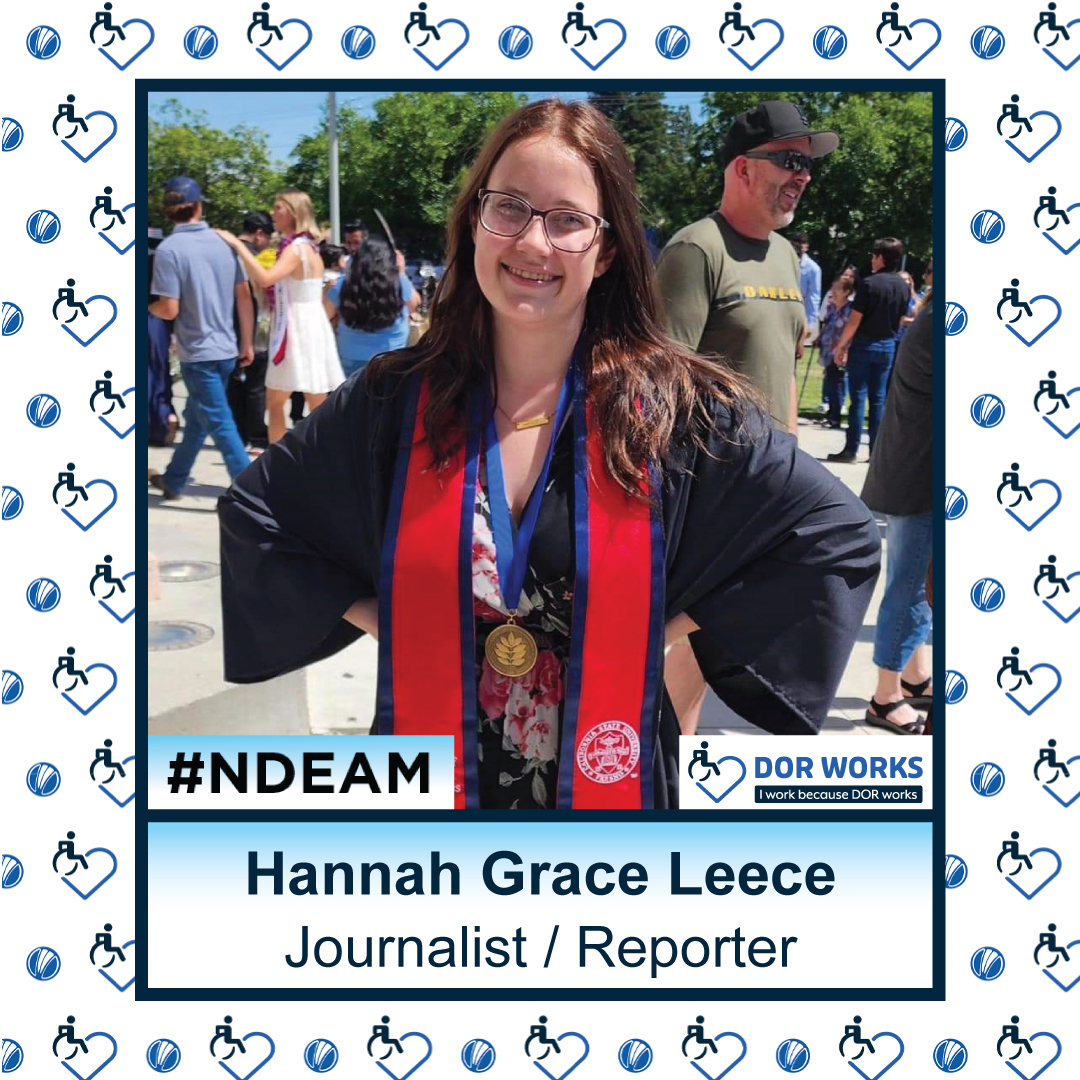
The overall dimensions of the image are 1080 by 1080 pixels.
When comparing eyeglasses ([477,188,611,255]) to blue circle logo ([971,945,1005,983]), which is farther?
blue circle logo ([971,945,1005,983])

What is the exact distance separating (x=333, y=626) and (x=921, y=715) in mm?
2956

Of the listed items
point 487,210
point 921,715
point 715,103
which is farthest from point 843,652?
point 921,715

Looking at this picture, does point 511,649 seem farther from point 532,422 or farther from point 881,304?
point 881,304

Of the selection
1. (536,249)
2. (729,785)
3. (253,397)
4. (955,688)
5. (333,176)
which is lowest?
(729,785)

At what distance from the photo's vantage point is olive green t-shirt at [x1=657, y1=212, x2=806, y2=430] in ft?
13.1

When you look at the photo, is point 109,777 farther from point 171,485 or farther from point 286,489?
point 171,485

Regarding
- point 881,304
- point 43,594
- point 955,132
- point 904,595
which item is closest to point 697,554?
point 955,132

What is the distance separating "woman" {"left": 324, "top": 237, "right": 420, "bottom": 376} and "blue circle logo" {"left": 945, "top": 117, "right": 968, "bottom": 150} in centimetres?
583

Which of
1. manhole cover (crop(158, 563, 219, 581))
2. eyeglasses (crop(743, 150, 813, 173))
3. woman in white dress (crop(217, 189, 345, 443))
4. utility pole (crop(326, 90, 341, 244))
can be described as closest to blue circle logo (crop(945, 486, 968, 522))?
eyeglasses (crop(743, 150, 813, 173))

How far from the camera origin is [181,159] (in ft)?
23.9

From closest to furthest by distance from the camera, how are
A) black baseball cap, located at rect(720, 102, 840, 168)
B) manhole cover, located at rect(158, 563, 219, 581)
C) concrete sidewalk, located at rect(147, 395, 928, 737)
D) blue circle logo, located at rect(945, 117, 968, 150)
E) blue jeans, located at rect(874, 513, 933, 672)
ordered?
1. blue circle logo, located at rect(945, 117, 968, 150)
2. black baseball cap, located at rect(720, 102, 840, 168)
3. blue jeans, located at rect(874, 513, 933, 672)
4. concrete sidewalk, located at rect(147, 395, 928, 737)
5. manhole cover, located at rect(158, 563, 219, 581)

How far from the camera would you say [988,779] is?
243cm

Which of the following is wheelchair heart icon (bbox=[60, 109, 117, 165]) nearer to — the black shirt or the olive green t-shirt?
the olive green t-shirt

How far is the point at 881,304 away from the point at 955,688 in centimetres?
761
